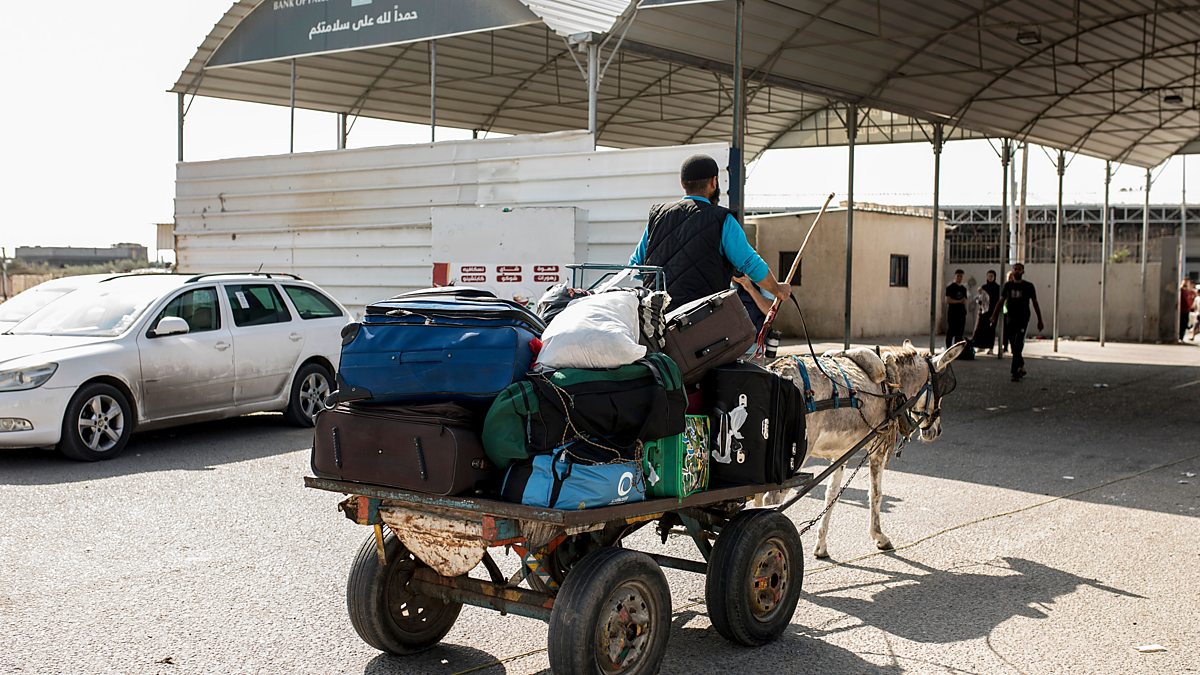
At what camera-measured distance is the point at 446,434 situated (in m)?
4.56

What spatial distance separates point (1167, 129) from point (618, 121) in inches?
537

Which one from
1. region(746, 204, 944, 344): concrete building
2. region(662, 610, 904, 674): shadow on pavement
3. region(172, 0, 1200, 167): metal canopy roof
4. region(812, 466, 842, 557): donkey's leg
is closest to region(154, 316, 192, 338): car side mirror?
region(172, 0, 1200, 167): metal canopy roof

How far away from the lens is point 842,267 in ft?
104

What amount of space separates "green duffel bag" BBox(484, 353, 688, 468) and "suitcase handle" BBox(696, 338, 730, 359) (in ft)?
1.31

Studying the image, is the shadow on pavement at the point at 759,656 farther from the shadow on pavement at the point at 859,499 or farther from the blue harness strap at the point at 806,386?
the shadow on pavement at the point at 859,499

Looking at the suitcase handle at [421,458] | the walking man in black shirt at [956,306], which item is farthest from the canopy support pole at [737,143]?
the walking man in black shirt at [956,306]

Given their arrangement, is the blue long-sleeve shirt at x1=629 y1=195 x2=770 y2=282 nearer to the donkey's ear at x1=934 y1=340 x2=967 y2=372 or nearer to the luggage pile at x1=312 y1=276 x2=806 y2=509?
the luggage pile at x1=312 y1=276 x2=806 y2=509

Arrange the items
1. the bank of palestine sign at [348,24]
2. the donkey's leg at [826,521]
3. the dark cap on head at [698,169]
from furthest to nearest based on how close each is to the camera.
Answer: the bank of palestine sign at [348,24]
the donkey's leg at [826,521]
the dark cap on head at [698,169]

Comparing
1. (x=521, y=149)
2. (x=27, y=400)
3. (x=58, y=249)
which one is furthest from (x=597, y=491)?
(x=58, y=249)

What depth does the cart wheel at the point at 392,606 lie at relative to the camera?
17.0 feet

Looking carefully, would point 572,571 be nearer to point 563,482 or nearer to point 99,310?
point 563,482

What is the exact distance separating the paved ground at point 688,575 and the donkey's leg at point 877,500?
0.44 feet

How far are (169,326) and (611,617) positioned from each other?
26.3 feet

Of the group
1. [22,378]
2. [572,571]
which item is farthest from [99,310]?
[572,571]
